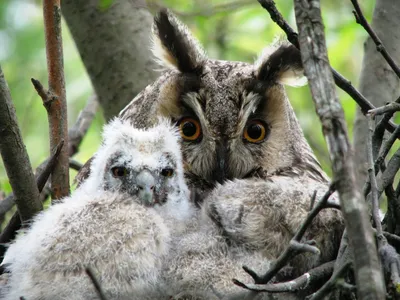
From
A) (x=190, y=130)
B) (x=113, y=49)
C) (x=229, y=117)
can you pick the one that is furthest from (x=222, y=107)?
(x=113, y=49)

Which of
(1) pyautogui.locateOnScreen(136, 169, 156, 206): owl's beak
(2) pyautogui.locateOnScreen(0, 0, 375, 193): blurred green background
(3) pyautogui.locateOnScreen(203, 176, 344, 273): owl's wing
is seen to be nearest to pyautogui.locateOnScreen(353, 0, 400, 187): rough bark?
(2) pyautogui.locateOnScreen(0, 0, 375, 193): blurred green background

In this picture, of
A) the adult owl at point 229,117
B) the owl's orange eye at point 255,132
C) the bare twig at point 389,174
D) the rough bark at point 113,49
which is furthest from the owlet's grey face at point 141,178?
the rough bark at point 113,49

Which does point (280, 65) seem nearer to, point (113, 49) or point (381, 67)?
point (381, 67)

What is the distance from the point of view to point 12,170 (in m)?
2.02

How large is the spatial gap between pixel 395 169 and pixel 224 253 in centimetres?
56

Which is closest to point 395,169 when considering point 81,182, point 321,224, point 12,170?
point 321,224

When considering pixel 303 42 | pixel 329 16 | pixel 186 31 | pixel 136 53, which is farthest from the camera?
pixel 329 16

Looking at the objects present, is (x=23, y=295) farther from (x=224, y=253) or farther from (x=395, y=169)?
(x=395, y=169)

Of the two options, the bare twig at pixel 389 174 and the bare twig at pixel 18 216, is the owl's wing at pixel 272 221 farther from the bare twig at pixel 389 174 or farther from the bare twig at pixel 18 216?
the bare twig at pixel 18 216

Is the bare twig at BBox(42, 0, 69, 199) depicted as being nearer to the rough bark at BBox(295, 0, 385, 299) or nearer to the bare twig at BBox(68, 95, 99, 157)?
the bare twig at BBox(68, 95, 99, 157)

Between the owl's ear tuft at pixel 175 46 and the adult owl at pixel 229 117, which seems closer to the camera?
the adult owl at pixel 229 117

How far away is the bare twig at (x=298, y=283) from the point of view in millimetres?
1688

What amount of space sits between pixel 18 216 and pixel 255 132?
955 millimetres

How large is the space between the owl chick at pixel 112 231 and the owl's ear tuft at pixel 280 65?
1.65ft
